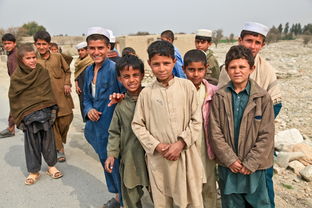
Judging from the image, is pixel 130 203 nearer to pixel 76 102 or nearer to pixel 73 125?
pixel 73 125

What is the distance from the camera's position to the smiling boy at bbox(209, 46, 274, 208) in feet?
6.50

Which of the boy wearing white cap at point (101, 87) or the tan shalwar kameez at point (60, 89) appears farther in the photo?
the tan shalwar kameez at point (60, 89)

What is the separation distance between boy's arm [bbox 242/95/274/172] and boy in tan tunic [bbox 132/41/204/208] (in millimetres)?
387

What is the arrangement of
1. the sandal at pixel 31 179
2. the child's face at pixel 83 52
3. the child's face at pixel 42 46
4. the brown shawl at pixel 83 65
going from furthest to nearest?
1. the child's face at pixel 83 52
2. the brown shawl at pixel 83 65
3. the child's face at pixel 42 46
4. the sandal at pixel 31 179

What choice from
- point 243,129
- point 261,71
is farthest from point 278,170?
A: point 243,129

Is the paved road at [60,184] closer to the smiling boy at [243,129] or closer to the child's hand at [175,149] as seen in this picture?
the child's hand at [175,149]

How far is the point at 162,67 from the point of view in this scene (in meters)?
2.03

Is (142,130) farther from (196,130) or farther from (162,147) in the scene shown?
(196,130)

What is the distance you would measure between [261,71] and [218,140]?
2.42 ft

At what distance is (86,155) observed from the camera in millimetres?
4137

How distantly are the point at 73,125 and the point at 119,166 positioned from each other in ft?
11.3

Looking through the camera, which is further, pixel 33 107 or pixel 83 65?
pixel 83 65

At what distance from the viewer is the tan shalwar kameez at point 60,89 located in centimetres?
386

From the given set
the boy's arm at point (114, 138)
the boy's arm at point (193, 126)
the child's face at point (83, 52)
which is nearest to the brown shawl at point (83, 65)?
the child's face at point (83, 52)
